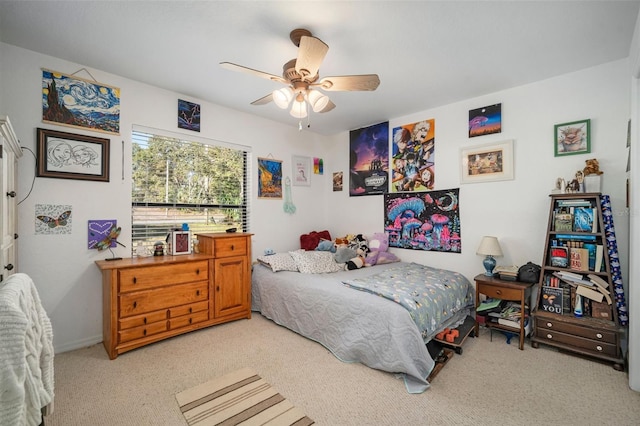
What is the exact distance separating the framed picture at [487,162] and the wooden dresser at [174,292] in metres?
2.66

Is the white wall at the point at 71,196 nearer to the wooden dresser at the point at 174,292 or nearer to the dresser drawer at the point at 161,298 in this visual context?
the wooden dresser at the point at 174,292

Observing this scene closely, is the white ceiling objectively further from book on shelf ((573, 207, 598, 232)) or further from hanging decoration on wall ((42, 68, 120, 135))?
book on shelf ((573, 207, 598, 232))

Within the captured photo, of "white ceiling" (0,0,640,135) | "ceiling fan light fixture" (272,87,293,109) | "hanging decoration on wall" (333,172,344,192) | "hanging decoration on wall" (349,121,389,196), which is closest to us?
"white ceiling" (0,0,640,135)

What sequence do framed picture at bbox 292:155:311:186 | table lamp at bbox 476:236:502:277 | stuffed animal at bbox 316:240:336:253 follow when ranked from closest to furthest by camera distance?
table lamp at bbox 476:236:502:277
stuffed animal at bbox 316:240:336:253
framed picture at bbox 292:155:311:186

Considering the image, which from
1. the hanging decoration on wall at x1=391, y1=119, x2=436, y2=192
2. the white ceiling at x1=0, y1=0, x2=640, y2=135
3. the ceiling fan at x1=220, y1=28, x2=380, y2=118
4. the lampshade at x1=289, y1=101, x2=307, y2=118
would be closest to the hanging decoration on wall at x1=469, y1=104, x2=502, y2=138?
the white ceiling at x1=0, y1=0, x2=640, y2=135

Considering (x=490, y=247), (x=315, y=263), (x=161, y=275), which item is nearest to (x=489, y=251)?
(x=490, y=247)

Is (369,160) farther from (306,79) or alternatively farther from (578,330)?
(578,330)

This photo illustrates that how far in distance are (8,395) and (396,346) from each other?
1.93 m

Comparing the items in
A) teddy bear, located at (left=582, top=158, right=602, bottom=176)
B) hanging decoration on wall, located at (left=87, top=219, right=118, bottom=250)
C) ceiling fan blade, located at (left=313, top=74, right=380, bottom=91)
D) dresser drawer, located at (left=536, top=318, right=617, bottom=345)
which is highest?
ceiling fan blade, located at (left=313, top=74, right=380, bottom=91)

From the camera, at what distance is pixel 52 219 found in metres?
2.46

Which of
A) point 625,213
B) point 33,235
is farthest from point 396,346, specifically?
point 33,235

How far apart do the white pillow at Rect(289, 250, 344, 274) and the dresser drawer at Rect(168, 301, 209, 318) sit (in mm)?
1076

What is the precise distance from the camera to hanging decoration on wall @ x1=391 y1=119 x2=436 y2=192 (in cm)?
360

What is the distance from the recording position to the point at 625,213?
2438 millimetres
